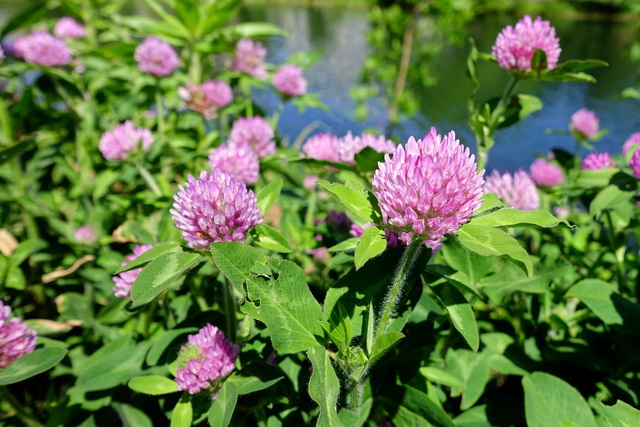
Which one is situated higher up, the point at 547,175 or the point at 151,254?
the point at 151,254

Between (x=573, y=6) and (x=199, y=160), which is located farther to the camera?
A: (x=573, y=6)

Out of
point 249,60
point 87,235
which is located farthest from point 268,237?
point 249,60

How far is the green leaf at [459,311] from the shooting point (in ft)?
2.22

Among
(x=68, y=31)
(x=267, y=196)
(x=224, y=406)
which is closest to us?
(x=224, y=406)

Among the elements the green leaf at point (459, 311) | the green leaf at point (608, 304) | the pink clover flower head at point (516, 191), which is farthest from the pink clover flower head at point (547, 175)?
the green leaf at point (459, 311)

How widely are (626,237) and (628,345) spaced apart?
1.19 ft

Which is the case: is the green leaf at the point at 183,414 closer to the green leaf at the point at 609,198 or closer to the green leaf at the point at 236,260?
the green leaf at the point at 236,260

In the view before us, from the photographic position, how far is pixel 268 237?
0.86m

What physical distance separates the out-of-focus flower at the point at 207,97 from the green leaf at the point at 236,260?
112 centimetres

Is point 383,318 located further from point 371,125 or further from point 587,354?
point 371,125

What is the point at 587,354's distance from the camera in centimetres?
104

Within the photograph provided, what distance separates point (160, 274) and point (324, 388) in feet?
1.00

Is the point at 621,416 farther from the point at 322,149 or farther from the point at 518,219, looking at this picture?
the point at 322,149

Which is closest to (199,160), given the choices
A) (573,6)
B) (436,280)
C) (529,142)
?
(436,280)
